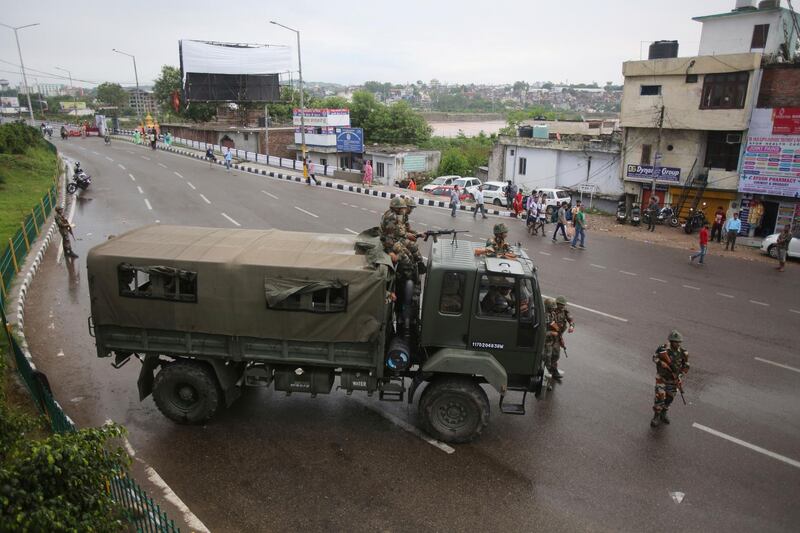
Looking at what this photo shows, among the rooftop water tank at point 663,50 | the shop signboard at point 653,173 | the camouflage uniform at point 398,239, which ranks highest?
the rooftop water tank at point 663,50

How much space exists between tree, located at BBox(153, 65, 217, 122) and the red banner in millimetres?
55915

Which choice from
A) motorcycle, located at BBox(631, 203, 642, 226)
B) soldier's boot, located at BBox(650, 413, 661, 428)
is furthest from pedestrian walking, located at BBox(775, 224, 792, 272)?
soldier's boot, located at BBox(650, 413, 661, 428)

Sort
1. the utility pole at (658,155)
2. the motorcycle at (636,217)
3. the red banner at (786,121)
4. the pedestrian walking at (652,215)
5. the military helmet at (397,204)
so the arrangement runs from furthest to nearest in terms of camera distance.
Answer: the utility pole at (658,155), the motorcycle at (636,217), the pedestrian walking at (652,215), the red banner at (786,121), the military helmet at (397,204)

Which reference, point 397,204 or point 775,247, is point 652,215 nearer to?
point 775,247

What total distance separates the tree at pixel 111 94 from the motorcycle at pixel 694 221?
126 m

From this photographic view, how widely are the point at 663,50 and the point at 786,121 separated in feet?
27.8

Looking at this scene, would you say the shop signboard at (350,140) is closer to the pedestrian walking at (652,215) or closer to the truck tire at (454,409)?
the pedestrian walking at (652,215)

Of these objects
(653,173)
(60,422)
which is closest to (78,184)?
(60,422)

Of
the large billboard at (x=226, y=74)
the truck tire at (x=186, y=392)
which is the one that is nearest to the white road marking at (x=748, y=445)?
the truck tire at (x=186, y=392)

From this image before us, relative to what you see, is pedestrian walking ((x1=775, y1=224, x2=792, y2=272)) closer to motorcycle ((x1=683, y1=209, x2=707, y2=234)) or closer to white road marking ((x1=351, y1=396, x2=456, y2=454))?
motorcycle ((x1=683, y1=209, x2=707, y2=234))

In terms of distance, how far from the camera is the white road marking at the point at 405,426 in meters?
7.21

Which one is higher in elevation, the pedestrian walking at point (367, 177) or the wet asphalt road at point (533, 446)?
the pedestrian walking at point (367, 177)

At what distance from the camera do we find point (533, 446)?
734cm

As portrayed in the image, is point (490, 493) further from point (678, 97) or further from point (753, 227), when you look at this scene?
point (678, 97)
